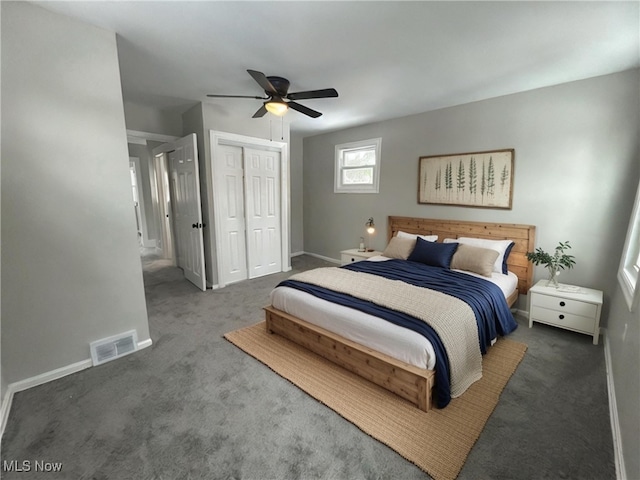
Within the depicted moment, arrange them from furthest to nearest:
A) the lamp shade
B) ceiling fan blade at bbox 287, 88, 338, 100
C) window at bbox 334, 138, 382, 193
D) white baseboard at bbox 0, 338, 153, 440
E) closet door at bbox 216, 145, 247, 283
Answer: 1. window at bbox 334, 138, 382, 193
2. the lamp shade
3. closet door at bbox 216, 145, 247, 283
4. ceiling fan blade at bbox 287, 88, 338, 100
5. white baseboard at bbox 0, 338, 153, 440

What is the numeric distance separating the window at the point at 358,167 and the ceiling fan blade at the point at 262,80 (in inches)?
93.4

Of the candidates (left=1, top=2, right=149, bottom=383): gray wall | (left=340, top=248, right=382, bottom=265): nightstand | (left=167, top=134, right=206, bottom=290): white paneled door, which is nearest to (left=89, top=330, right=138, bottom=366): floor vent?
(left=1, top=2, right=149, bottom=383): gray wall

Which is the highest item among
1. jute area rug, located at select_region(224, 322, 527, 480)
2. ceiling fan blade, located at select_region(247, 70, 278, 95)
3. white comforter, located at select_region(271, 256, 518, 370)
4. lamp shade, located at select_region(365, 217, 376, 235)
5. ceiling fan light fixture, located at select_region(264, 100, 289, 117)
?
Result: ceiling fan blade, located at select_region(247, 70, 278, 95)

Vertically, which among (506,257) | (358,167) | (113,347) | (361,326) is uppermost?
(358,167)

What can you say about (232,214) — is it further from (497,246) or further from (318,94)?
(497,246)

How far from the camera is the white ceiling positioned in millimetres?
1835

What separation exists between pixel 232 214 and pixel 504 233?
366 cm

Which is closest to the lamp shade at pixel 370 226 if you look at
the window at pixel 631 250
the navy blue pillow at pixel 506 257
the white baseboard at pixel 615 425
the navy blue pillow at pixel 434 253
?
the navy blue pillow at pixel 434 253

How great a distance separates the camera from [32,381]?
6.79 ft

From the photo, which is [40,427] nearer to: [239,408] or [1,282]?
[1,282]

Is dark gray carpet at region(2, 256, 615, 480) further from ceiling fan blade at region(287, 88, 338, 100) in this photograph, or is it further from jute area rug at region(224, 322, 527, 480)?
ceiling fan blade at region(287, 88, 338, 100)

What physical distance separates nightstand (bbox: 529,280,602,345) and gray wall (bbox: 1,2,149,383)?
3.89 m

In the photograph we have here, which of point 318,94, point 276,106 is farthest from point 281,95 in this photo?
point 318,94

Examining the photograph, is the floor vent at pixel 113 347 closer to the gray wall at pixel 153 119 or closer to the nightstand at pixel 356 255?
the gray wall at pixel 153 119
